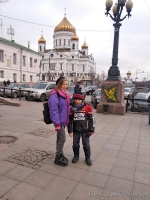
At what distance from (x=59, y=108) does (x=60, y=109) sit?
0.09ft

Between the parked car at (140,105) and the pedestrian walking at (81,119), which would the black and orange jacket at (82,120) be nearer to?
the pedestrian walking at (81,119)

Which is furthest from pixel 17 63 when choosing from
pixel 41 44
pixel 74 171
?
pixel 41 44

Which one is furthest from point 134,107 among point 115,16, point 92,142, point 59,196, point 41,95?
point 59,196

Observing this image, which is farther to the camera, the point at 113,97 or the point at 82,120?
the point at 113,97

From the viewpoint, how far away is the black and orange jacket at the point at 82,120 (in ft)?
12.0

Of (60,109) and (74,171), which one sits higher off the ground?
(60,109)

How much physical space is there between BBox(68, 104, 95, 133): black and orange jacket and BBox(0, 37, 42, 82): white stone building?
30778mm

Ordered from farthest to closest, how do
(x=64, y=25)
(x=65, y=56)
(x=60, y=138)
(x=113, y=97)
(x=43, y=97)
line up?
(x=65, y=56)
(x=64, y=25)
(x=43, y=97)
(x=113, y=97)
(x=60, y=138)

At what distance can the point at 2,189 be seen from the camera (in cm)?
281

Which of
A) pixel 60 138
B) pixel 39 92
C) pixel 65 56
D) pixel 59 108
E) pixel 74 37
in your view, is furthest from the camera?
pixel 65 56

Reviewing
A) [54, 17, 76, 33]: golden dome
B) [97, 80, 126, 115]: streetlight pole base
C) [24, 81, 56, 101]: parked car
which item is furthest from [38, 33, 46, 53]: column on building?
[97, 80, 126, 115]: streetlight pole base

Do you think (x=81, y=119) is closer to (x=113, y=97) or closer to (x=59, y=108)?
(x=59, y=108)

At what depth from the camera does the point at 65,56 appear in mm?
79625

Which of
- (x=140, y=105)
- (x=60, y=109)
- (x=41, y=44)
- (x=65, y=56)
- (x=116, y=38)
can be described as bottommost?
(x=140, y=105)
